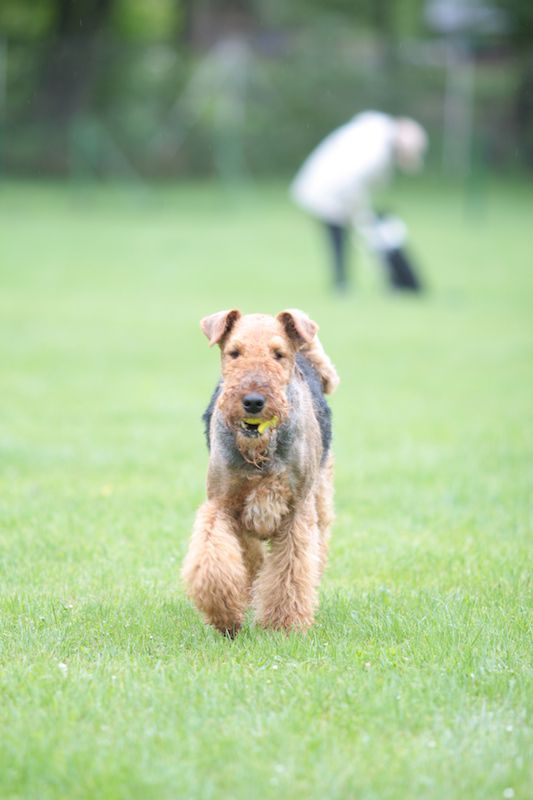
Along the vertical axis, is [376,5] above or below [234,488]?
above

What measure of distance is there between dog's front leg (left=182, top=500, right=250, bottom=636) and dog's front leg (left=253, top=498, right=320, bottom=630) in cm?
14

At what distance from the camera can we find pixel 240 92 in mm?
31047

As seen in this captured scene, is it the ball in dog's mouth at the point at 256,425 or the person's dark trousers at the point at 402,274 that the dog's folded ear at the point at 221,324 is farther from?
the person's dark trousers at the point at 402,274

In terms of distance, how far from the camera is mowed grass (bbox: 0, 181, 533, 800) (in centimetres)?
344

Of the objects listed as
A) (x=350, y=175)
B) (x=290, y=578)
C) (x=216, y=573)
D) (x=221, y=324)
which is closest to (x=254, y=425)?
(x=221, y=324)

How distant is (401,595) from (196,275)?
14054mm

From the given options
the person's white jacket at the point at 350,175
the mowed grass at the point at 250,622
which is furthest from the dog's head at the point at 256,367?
the person's white jacket at the point at 350,175

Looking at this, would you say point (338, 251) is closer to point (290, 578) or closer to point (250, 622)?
point (250, 622)

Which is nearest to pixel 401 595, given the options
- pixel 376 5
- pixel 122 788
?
pixel 122 788

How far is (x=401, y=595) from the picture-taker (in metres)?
5.18

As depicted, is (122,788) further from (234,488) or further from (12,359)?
(12,359)

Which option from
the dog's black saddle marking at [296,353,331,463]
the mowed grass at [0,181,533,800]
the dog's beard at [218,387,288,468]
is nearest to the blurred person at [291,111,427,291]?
the mowed grass at [0,181,533,800]

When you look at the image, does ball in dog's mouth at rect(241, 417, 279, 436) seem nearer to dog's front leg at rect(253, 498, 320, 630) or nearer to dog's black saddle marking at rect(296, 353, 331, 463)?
dog's front leg at rect(253, 498, 320, 630)

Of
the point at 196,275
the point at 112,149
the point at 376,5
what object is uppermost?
the point at 376,5
